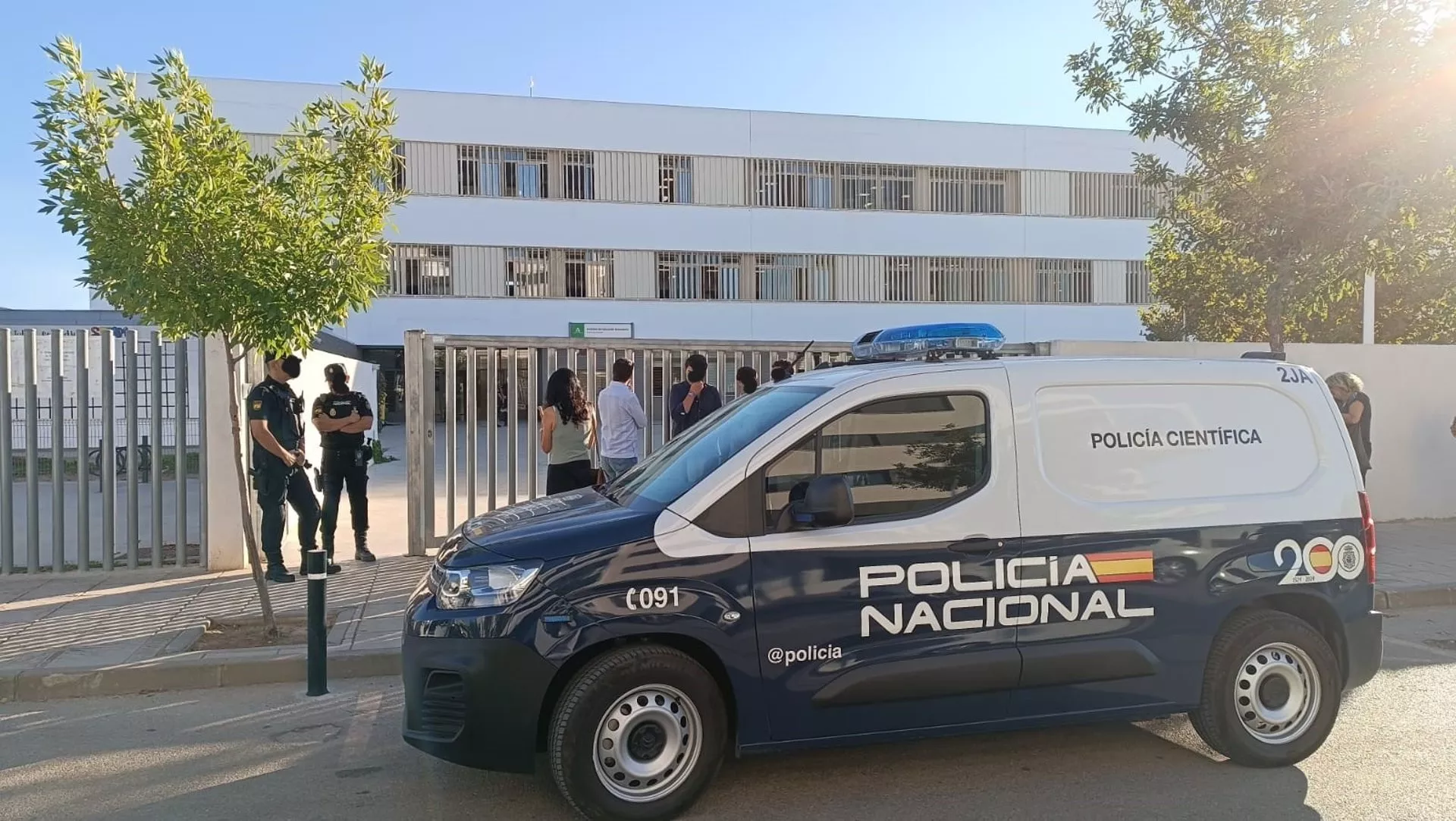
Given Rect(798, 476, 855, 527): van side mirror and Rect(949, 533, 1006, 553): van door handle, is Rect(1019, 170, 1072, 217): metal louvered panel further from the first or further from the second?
Rect(798, 476, 855, 527): van side mirror

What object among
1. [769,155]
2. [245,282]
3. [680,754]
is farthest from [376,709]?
[769,155]

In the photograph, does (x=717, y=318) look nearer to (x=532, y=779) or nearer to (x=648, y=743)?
(x=532, y=779)

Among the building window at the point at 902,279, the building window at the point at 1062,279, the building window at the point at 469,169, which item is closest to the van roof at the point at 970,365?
the building window at the point at 469,169

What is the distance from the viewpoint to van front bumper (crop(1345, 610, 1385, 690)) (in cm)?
461

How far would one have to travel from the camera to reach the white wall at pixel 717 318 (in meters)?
32.2

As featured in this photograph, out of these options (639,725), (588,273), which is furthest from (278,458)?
(588,273)

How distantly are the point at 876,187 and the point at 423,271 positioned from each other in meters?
16.4

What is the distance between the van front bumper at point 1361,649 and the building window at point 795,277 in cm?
3043

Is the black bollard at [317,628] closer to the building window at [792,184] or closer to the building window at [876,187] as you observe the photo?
the building window at [792,184]

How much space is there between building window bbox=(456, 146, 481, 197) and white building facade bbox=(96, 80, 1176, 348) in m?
0.05

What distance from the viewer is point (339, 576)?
8.55m

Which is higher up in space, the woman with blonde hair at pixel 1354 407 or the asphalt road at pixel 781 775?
the woman with blonde hair at pixel 1354 407

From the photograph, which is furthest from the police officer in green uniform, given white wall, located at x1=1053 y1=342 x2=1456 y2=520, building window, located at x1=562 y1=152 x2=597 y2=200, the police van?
building window, located at x1=562 y1=152 x2=597 y2=200

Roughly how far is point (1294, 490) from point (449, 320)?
3051cm
